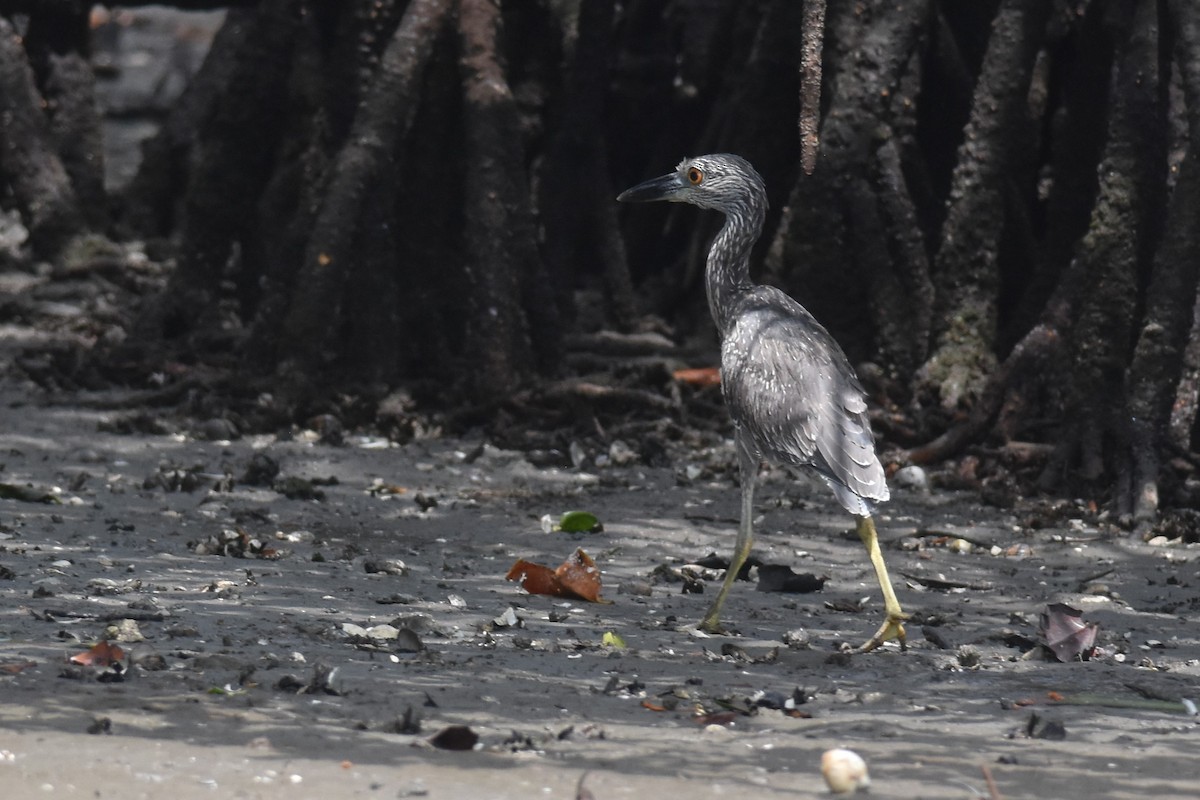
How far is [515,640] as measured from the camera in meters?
A: 4.60

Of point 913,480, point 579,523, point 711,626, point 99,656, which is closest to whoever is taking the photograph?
point 99,656

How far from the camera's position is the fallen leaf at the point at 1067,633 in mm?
4656

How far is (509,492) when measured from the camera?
695 centimetres

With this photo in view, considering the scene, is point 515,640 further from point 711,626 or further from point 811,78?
point 811,78

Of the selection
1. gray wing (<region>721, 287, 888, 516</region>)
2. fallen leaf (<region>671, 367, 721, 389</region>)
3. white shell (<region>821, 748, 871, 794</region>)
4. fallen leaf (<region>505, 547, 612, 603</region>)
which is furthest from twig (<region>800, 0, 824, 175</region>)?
fallen leaf (<region>671, 367, 721, 389</region>)

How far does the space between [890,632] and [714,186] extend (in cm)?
195

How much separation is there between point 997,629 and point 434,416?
3.51 m

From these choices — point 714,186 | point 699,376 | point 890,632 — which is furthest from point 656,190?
point 699,376

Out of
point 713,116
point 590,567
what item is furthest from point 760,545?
point 713,116

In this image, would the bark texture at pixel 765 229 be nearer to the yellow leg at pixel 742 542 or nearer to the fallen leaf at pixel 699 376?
the fallen leaf at pixel 699 376

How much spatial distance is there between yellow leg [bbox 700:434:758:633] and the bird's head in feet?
3.32

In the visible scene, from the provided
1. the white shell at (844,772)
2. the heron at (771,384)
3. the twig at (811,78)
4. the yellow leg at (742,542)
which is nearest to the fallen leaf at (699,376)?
the heron at (771,384)

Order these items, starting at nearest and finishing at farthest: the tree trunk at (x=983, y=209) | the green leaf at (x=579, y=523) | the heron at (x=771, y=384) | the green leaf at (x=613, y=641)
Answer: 1. the green leaf at (x=613, y=641)
2. the heron at (x=771, y=384)
3. the green leaf at (x=579, y=523)
4. the tree trunk at (x=983, y=209)

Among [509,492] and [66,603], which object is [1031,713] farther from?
[509,492]
